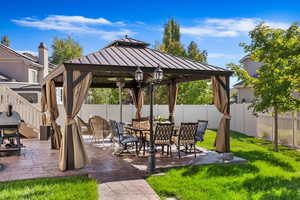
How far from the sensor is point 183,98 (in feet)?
66.2

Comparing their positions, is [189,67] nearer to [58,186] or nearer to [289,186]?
[289,186]

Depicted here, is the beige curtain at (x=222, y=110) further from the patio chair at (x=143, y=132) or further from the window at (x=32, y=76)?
the window at (x=32, y=76)

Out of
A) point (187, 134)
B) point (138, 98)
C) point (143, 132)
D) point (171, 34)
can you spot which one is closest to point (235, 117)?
point (138, 98)

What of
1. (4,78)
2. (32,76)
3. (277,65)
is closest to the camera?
(277,65)

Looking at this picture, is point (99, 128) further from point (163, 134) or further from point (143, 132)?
point (163, 134)

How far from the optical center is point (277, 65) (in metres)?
9.02

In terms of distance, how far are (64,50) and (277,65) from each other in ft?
108

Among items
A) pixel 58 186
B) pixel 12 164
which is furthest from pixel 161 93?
pixel 58 186

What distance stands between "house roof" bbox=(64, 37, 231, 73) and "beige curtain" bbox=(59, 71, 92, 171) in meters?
0.51

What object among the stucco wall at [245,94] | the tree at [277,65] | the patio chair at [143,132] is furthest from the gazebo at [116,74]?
the stucco wall at [245,94]

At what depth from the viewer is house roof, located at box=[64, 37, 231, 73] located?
722 cm

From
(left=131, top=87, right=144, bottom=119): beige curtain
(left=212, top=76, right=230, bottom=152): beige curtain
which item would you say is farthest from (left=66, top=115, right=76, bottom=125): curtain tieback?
(left=131, top=87, right=144, bottom=119): beige curtain

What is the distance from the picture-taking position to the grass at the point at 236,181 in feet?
16.2

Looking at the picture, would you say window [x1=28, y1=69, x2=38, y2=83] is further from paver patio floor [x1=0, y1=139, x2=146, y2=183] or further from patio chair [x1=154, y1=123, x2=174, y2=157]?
patio chair [x1=154, y1=123, x2=174, y2=157]
